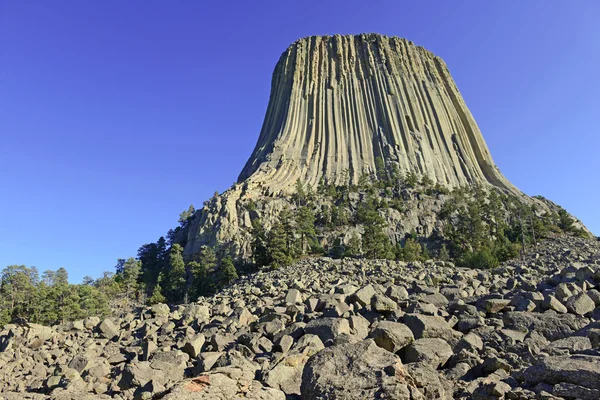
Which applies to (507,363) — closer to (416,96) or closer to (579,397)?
(579,397)

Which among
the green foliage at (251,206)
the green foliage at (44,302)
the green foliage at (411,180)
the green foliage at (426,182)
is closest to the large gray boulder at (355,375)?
the green foliage at (44,302)

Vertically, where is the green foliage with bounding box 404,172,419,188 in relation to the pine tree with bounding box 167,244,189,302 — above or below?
above

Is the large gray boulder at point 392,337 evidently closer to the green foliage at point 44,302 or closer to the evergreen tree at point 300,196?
the green foliage at point 44,302

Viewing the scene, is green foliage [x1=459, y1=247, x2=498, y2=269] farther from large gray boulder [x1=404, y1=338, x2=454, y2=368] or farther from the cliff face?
large gray boulder [x1=404, y1=338, x2=454, y2=368]

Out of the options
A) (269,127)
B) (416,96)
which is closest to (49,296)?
(269,127)

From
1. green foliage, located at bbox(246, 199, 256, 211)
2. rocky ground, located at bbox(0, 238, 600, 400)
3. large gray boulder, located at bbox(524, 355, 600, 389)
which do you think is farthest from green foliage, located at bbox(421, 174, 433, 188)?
large gray boulder, located at bbox(524, 355, 600, 389)
